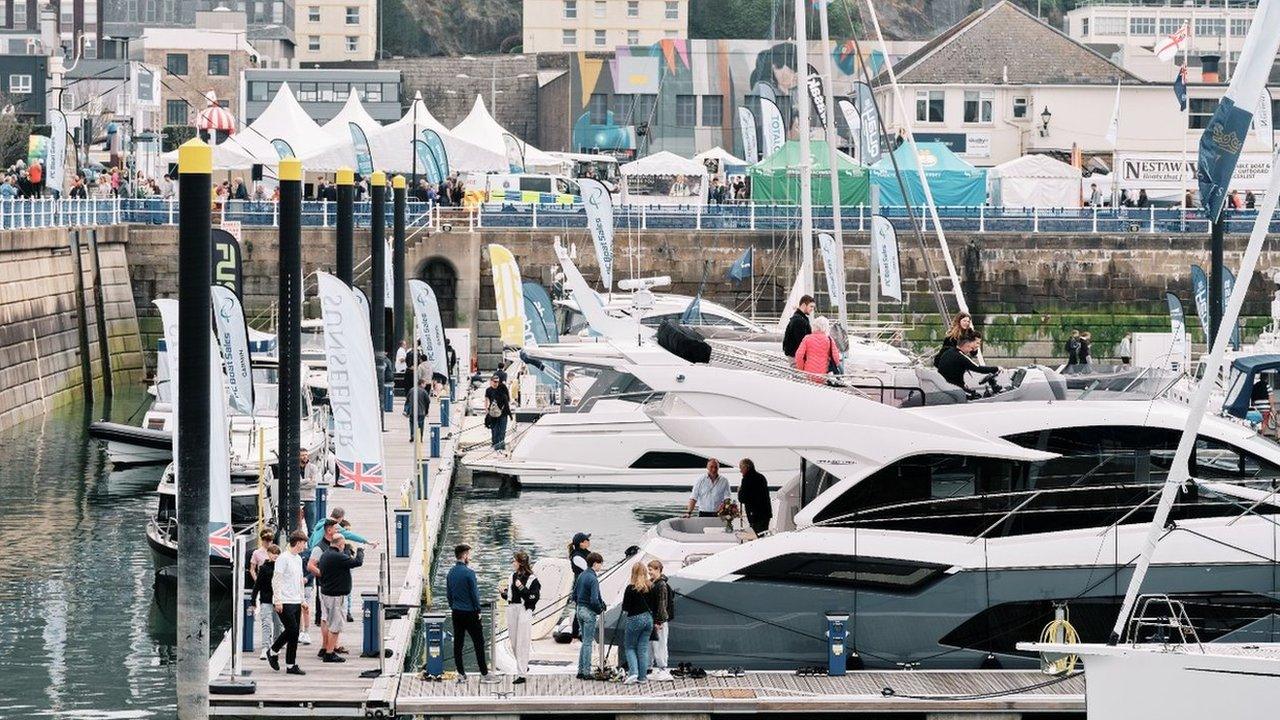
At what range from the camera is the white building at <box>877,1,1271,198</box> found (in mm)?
77688

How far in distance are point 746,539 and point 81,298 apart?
3209cm

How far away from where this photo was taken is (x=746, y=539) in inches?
818

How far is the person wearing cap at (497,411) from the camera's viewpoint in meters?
36.3

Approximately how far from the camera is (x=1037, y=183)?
6250cm

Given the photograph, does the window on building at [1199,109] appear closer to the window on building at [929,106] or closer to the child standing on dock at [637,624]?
the window on building at [929,106]

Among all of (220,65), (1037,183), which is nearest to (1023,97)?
(1037,183)

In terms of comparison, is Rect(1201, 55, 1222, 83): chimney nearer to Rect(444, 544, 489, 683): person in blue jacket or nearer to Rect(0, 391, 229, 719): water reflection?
Rect(0, 391, 229, 719): water reflection

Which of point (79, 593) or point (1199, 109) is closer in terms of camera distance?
point (79, 593)

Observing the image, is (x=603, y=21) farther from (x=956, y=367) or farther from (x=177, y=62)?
(x=956, y=367)

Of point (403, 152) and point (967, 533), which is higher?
point (403, 152)

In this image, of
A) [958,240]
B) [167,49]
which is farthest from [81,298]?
[167,49]

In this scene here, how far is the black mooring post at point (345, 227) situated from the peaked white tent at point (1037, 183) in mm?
32342

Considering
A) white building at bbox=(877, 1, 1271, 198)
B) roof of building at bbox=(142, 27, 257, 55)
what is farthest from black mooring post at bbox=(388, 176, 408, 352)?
roof of building at bbox=(142, 27, 257, 55)

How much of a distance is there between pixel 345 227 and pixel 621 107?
63859 millimetres
